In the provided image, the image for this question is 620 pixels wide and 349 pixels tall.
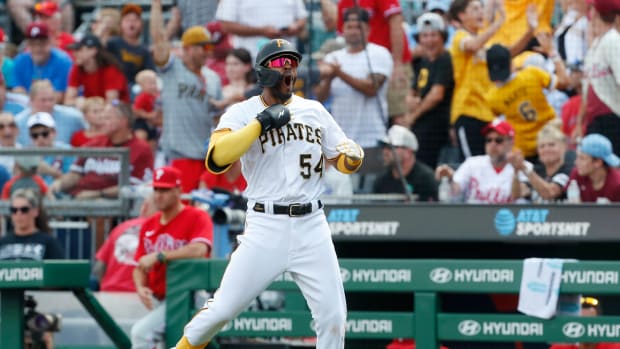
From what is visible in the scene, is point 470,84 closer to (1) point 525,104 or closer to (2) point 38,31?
(1) point 525,104

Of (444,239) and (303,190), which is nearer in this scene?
(303,190)

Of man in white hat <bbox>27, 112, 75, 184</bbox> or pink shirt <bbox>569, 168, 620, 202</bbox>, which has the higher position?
man in white hat <bbox>27, 112, 75, 184</bbox>

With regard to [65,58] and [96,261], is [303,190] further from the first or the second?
[65,58]

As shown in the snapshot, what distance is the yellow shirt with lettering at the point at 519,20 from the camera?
10.3m

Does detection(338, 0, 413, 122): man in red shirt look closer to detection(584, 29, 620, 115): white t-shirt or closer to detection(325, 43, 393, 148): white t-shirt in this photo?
detection(325, 43, 393, 148): white t-shirt

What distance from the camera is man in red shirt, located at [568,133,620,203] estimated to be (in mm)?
8820

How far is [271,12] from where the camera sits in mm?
10594

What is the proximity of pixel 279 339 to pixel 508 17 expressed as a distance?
334 cm

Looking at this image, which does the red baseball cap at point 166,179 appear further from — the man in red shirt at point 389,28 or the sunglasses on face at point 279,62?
the sunglasses on face at point 279,62

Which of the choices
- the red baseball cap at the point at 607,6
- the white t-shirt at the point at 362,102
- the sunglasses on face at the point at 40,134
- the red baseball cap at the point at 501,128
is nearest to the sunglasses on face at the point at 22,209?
the sunglasses on face at the point at 40,134

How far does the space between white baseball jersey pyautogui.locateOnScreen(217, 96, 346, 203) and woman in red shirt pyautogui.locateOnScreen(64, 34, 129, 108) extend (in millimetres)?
6287

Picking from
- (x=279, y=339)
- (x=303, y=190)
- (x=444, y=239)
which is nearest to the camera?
(x=303, y=190)

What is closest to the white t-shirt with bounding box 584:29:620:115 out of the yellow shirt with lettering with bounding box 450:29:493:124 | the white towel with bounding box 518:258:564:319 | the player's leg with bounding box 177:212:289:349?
the yellow shirt with lettering with bounding box 450:29:493:124

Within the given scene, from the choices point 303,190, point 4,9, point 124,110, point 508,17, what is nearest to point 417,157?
point 508,17
